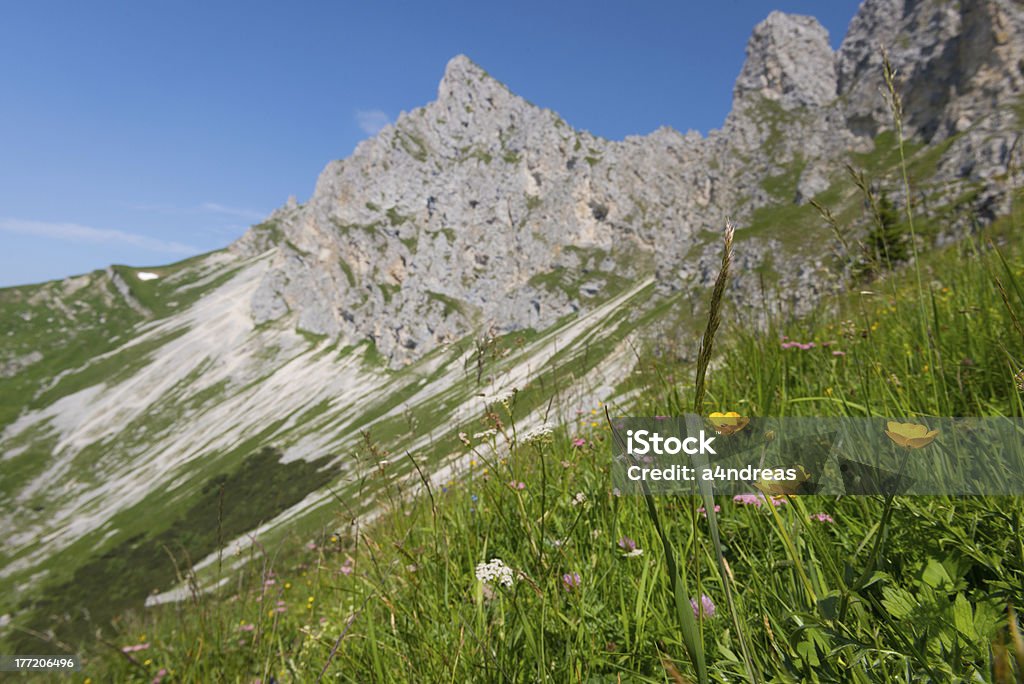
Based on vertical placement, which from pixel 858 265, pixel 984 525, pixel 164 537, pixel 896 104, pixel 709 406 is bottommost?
pixel 164 537

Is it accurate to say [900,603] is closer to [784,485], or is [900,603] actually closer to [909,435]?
[784,485]

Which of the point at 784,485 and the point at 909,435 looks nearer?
the point at 909,435

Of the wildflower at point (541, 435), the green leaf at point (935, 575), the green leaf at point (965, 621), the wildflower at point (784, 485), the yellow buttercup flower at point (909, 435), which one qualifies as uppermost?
the yellow buttercup flower at point (909, 435)

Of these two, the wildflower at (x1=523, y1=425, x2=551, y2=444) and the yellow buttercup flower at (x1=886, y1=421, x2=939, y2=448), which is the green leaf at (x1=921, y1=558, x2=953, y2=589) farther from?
the wildflower at (x1=523, y1=425, x2=551, y2=444)

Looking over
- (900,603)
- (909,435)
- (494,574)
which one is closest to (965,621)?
(900,603)

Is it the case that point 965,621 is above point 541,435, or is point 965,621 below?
below

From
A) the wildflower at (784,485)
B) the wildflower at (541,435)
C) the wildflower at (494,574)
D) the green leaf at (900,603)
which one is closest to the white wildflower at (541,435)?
the wildflower at (541,435)

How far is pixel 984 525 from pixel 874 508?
1.20 ft

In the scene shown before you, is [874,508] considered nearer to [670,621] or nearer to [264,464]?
[670,621]

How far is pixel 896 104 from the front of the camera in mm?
2893

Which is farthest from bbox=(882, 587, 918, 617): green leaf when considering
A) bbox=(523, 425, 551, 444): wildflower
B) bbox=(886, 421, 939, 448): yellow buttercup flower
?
bbox=(523, 425, 551, 444): wildflower

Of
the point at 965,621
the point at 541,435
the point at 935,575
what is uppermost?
the point at 541,435

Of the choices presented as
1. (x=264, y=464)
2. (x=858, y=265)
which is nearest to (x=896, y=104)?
(x=858, y=265)

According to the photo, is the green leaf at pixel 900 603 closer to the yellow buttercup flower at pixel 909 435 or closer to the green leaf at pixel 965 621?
the green leaf at pixel 965 621
